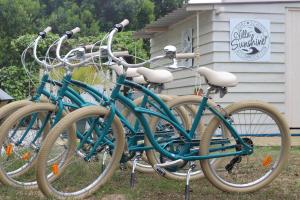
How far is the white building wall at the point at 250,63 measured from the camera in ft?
26.2

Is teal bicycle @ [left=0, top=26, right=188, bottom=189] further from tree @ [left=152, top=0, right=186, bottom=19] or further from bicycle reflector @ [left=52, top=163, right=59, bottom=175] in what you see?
tree @ [left=152, top=0, right=186, bottom=19]

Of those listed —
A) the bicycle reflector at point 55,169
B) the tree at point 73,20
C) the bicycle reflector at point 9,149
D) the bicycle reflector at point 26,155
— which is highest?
the tree at point 73,20

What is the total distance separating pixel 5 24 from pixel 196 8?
13908 millimetres

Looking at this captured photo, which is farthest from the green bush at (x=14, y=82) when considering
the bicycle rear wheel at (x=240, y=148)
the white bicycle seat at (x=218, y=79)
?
the white bicycle seat at (x=218, y=79)

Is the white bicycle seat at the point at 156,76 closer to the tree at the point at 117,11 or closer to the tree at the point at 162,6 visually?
the tree at the point at 117,11

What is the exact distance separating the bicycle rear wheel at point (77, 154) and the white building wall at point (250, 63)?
3.90 metres

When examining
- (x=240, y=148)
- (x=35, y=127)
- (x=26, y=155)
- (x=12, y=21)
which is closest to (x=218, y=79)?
(x=240, y=148)

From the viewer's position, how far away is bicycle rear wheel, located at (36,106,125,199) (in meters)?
3.86

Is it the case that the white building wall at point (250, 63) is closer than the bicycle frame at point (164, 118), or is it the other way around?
the bicycle frame at point (164, 118)

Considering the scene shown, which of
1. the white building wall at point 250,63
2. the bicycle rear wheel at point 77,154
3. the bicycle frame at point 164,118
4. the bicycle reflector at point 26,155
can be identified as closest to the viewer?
the bicycle rear wheel at point 77,154

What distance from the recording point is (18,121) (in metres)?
4.36

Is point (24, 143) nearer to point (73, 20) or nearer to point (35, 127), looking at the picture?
point (35, 127)

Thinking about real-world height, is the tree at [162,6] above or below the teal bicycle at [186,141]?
above

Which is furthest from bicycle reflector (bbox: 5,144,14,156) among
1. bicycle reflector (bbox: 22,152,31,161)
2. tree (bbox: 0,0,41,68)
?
tree (bbox: 0,0,41,68)
